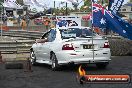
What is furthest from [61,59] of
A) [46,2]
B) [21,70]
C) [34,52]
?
[46,2]

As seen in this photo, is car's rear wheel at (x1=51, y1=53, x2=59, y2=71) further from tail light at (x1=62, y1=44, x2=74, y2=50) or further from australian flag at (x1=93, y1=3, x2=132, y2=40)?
australian flag at (x1=93, y1=3, x2=132, y2=40)

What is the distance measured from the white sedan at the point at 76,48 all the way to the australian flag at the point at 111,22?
4089 mm

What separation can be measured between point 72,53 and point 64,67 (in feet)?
5.18

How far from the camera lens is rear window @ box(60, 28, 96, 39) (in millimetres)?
13812

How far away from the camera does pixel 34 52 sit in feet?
52.9

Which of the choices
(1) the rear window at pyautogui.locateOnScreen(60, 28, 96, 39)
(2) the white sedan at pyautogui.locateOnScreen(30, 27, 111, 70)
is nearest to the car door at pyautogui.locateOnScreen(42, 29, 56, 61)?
(2) the white sedan at pyautogui.locateOnScreen(30, 27, 111, 70)

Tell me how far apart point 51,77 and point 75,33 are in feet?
7.49

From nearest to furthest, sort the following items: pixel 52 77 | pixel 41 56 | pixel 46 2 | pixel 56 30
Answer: pixel 52 77 < pixel 56 30 < pixel 41 56 < pixel 46 2

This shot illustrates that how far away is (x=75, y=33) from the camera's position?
13.9m

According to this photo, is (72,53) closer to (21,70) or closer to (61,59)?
(61,59)

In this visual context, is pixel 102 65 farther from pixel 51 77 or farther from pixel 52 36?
pixel 51 77

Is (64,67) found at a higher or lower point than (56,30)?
lower

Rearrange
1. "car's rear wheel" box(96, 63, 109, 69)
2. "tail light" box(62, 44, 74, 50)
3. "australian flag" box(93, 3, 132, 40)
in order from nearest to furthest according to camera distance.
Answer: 1. "tail light" box(62, 44, 74, 50)
2. "car's rear wheel" box(96, 63, 109, 69)
3. "australian flag" box(93, 3, 132, 40)

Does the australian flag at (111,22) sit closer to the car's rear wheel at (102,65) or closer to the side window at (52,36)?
the car's rear wheel at (102,65)
